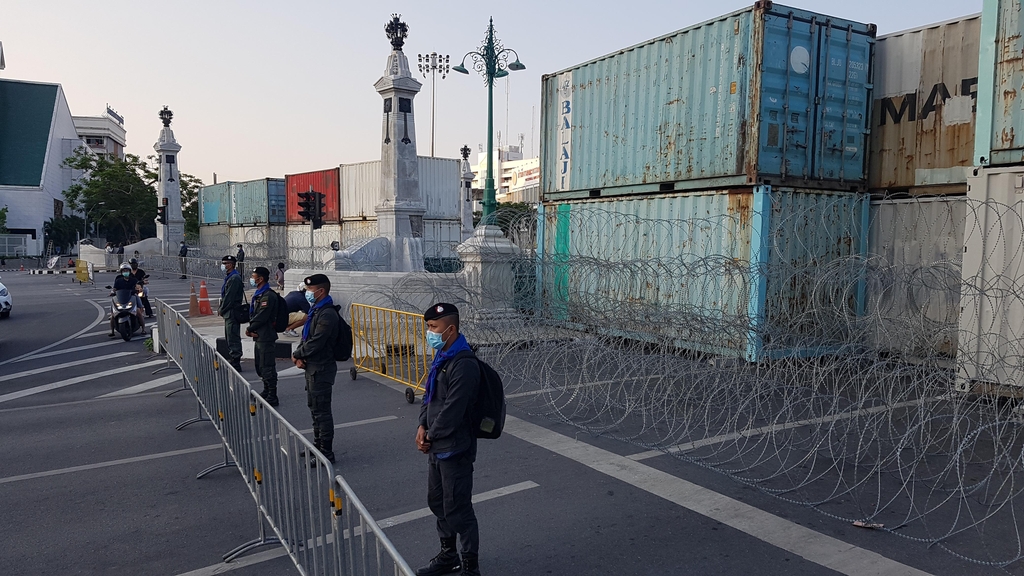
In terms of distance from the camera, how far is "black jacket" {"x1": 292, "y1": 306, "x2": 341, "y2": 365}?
6.20 meters

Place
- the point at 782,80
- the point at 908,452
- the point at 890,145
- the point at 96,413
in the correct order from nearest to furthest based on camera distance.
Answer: the point at 908,452
the point at 96,413
the point at 782,80
the point at 890,145

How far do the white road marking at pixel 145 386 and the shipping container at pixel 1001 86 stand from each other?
36.3 feet

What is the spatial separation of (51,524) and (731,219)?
878 cm

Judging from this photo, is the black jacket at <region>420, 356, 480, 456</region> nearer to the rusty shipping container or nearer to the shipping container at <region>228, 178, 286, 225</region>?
the rusty shipping container

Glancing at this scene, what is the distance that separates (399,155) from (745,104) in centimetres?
1012

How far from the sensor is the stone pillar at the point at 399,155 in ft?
57.0

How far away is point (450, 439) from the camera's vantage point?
389 centimetres

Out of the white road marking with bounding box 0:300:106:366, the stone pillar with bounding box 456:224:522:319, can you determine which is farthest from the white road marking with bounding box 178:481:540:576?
the white road marking with bounding box 0:300:106:366

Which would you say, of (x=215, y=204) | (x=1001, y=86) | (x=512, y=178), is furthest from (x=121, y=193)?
(x=512, y=178)

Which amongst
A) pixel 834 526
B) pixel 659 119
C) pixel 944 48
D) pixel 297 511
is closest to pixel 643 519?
pixel 834 526

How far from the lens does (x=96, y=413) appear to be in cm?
813

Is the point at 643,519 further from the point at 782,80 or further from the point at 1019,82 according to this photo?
the point at 782,80

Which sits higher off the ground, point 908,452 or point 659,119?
point 659,119

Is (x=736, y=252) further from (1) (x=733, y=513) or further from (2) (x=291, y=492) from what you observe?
(2) (x=291, y=492)
